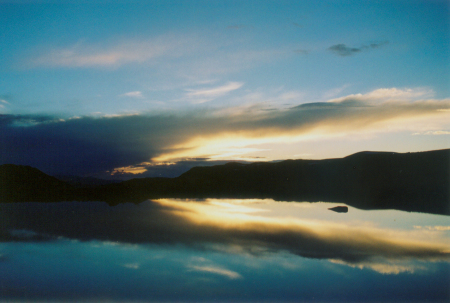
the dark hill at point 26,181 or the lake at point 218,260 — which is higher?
the dark hill at point 26,181

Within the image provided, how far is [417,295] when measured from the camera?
10516mm

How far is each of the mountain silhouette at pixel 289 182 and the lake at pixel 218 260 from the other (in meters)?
26.6

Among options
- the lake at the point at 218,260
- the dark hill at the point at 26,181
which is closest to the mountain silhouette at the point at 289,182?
the dark hill at the point at 26,181

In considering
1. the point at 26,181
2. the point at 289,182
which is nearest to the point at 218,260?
the point at 289,182

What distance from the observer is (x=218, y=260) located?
544 inches

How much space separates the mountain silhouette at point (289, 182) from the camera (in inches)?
2184

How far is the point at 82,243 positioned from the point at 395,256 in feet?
60.0

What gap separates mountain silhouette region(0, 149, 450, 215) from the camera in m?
55.5

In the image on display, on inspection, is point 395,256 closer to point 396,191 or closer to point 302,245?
point 302,245

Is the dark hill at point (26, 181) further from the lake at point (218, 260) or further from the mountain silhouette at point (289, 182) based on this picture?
the lake at point (218, 260)

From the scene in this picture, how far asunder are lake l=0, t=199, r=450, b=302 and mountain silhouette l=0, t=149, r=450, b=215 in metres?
26.6

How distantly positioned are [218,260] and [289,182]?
226 ft

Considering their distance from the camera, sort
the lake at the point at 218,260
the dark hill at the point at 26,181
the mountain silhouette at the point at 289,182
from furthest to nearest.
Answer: the dark hill at the point at 26,181, the mountain silhouette at the point at 289,182, the lake at the point at 218,260

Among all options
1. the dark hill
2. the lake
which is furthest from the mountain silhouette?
the lake
